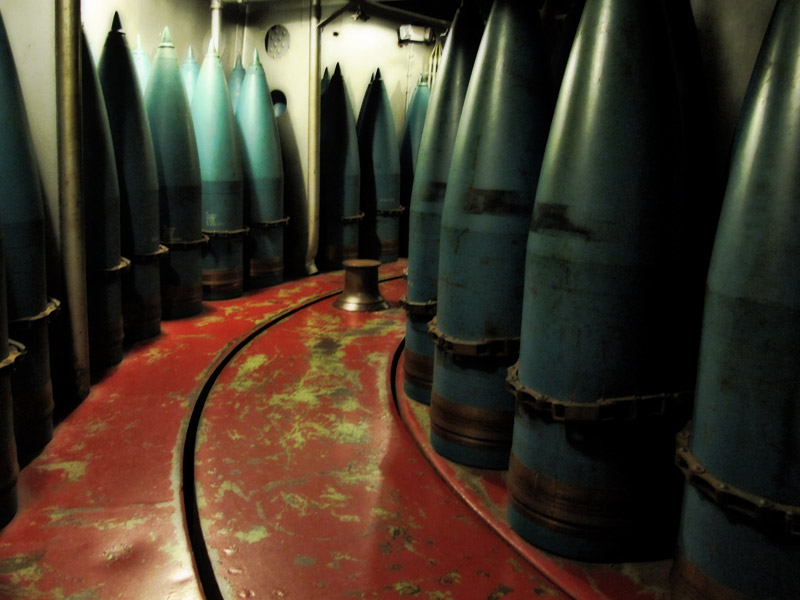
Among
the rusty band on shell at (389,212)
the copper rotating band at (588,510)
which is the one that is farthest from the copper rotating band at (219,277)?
the copper rotating band at (588,510)

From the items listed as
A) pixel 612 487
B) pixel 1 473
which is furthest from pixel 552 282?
pixel 1 473

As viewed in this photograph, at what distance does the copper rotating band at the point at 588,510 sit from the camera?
1803 millimetres

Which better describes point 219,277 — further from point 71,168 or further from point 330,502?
point 330,502

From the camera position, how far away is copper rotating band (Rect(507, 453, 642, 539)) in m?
1.80

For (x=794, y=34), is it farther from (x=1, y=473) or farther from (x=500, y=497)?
(x=1, y=473)

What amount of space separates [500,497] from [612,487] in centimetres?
46

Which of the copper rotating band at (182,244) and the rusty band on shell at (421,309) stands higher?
the copper rotating band at (182,244)

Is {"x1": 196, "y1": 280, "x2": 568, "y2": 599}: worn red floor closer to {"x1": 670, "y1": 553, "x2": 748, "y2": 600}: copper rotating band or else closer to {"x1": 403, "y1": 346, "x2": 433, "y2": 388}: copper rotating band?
{"x1": 403, "y1": 346, "x2": 433, "y2": 388}: copper rotating band

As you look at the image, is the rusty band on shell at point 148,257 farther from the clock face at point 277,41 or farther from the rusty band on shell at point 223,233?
the clock face at point 277,41

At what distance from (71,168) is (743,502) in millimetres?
2361

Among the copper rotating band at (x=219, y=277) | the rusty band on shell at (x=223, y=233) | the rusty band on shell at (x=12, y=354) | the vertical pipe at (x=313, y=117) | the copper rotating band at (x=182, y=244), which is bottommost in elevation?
the copper rotating band at (x=219, y=277)

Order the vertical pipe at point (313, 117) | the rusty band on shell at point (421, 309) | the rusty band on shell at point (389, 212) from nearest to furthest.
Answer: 1. the rusty band on shell at point (421, 309)
2. the vertical pipe at point (313, 117)
3. the rusty band on shell at point (389, 212)

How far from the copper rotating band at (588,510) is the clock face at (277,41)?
4.59 meters

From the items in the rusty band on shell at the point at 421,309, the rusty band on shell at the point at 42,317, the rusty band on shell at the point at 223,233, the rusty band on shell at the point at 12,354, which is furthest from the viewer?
the rusty band on shell at the point at 223,233
